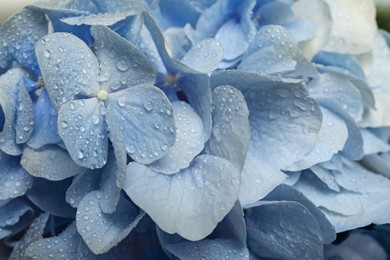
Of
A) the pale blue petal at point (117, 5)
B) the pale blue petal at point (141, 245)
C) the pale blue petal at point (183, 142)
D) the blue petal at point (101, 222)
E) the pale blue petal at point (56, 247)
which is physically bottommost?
the pale blue petal at point (141, 245)

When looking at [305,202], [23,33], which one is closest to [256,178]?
[305,202]

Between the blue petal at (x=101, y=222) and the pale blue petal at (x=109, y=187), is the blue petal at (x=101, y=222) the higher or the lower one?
the lower one

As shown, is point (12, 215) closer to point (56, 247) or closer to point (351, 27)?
point (56, 247)

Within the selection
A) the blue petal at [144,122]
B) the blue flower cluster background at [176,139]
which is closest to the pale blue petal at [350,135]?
the blue flower cluster background at [176,139]

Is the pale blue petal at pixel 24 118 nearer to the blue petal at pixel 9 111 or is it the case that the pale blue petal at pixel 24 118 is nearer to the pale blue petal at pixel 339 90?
the blue petal at pixel 9 111

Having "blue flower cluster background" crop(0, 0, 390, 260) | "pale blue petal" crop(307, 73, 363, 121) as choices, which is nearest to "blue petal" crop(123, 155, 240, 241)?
"blue flower cluster background" crop(0, 0, 390, 260)

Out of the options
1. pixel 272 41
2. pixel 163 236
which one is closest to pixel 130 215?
pixel 163 236
